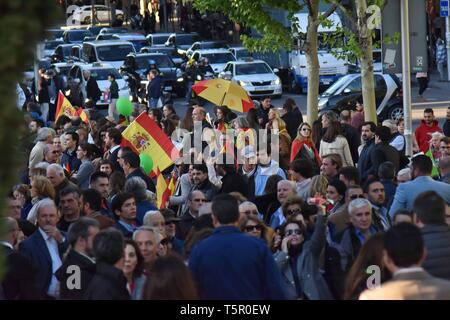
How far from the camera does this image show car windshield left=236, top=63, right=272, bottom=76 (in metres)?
39.1

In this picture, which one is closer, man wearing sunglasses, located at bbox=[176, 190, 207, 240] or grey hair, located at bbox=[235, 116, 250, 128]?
man wearing sunglasses, located at bbox=[176, 190, 207, 240]

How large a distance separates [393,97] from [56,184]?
1774 cm

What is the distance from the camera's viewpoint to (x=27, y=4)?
5.23 metres

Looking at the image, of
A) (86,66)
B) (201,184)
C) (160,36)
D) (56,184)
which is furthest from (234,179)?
(160,36)

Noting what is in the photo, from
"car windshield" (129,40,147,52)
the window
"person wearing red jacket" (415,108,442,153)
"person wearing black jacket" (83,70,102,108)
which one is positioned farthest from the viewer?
"car windshield" (129,40,147,52)

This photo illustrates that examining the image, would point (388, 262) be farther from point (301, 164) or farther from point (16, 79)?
point (301, 164)

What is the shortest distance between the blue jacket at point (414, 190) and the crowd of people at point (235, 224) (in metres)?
0.01

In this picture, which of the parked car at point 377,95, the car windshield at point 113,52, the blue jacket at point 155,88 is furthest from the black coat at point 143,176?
the car windshield at point 113,52

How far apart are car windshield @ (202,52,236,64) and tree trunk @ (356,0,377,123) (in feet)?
67.9

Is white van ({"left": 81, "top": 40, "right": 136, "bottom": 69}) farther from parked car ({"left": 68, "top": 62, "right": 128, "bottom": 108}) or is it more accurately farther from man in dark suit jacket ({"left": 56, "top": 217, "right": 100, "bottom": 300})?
man in dark suit jacket ({"left": 56, "top": 217, "right": 100, "bottom": 300})

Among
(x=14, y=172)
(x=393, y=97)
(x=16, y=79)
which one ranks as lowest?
(x=393, y=97)

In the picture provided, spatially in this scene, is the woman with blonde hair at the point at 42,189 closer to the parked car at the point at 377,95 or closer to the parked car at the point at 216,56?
the parked car at the point at 377,95

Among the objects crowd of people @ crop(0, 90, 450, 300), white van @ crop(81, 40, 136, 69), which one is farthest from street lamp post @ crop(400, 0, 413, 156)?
white van @ crop(81, 40, 136, 69)
